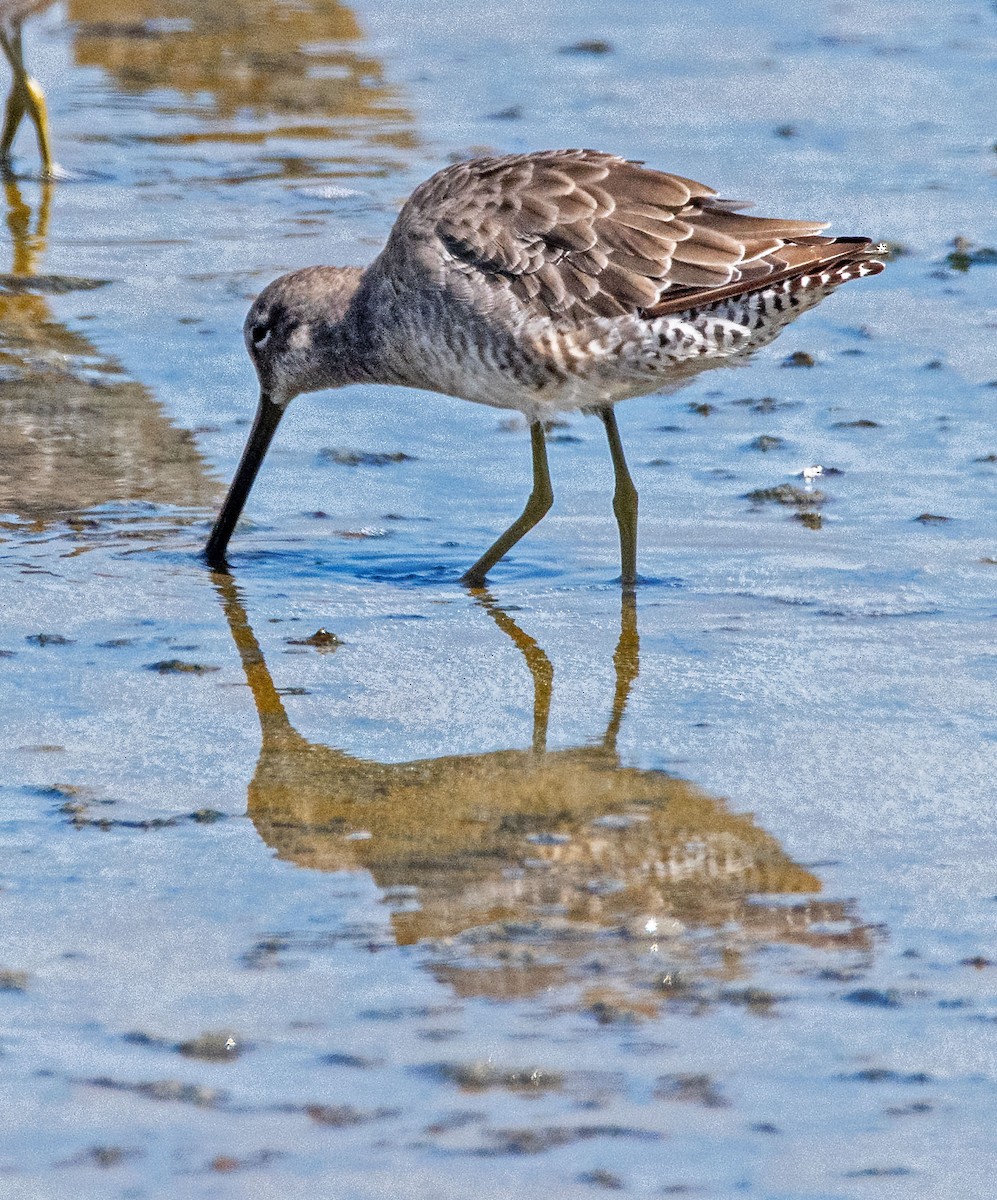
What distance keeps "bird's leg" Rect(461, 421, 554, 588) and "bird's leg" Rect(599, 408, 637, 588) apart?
189 millimetres

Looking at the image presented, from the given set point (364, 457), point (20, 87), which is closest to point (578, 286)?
point (364, 457)

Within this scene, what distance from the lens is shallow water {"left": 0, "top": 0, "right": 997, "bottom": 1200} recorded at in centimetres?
303

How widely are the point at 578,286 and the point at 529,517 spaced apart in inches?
26.5

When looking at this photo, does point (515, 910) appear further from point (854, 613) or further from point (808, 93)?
point (808, 93)

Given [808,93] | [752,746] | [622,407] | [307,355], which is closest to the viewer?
[752,746]

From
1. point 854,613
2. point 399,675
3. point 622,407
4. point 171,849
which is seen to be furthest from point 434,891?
point 622,407

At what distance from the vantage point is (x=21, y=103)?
30.3 ft

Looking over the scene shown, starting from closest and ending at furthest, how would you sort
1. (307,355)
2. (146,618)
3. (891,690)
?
1. (891,690)
2. (146,618)
3. (307,355)

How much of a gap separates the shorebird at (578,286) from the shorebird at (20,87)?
158 inches

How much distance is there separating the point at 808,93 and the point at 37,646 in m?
6.94

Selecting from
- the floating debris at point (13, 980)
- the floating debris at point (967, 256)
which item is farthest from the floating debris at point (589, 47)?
the floating debris at point (13, 980)

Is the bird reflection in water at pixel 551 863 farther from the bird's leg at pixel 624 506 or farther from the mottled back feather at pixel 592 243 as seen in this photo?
the mottled back feather at pixel 592 243

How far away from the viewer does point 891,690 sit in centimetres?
471

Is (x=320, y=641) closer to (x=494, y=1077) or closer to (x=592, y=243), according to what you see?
(x=592, y=243)
